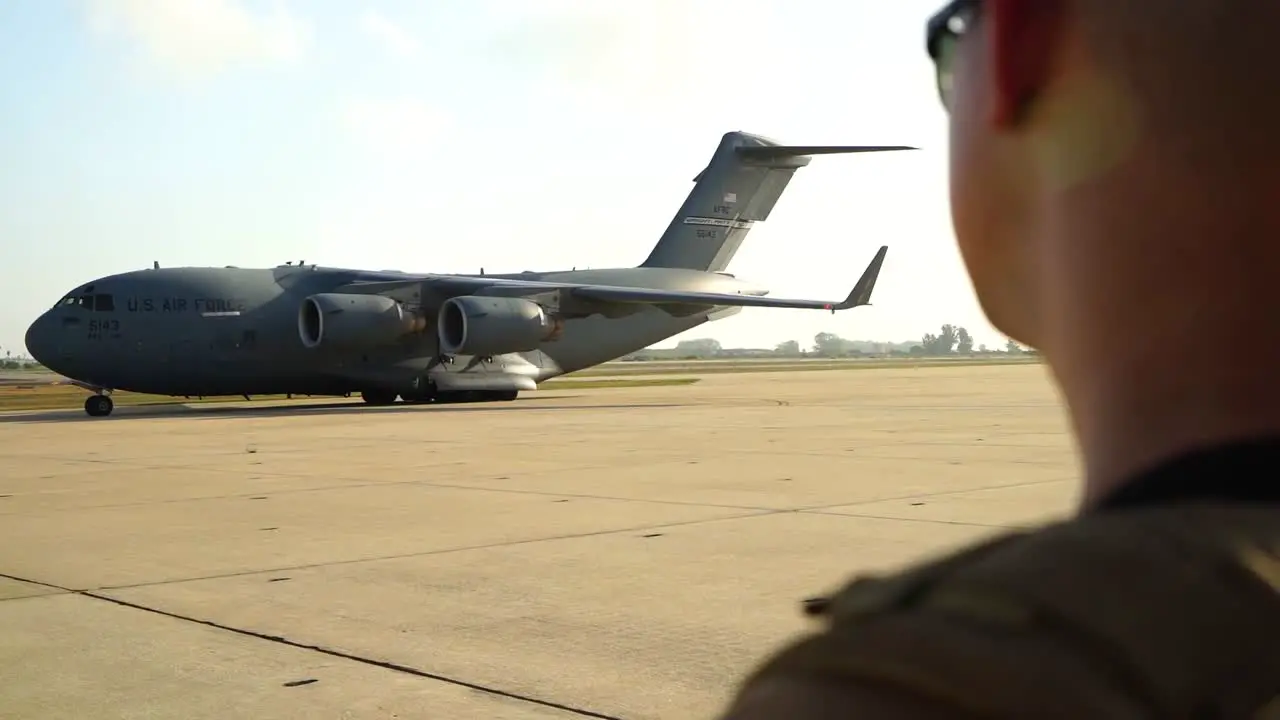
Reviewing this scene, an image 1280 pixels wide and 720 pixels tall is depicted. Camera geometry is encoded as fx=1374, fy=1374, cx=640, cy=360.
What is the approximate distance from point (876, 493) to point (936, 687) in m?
9.42

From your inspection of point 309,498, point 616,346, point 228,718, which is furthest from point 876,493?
point 616,346

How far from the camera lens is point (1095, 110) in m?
0.67

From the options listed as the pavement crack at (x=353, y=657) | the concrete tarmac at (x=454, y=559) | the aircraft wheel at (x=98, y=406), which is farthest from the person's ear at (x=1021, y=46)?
the aircraft wheel at (x=98, y=406)

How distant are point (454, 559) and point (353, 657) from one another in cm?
217

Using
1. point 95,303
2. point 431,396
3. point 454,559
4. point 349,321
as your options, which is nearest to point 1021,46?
point 454,559

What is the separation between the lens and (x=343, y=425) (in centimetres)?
1967

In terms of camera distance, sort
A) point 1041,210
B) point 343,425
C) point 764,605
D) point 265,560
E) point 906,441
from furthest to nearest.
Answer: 1. point 343,425
2. point 906,441
3. point 265,560
4. point 764,605
5. point 1041,210

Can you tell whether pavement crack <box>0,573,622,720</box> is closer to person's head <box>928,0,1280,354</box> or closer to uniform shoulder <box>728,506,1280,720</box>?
person's head <box>928,0,1280,354</box>

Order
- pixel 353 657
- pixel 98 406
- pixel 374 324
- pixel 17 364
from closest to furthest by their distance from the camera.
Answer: pixel 353 657, pixel 98 406, pixel 374 324, pixel 17 364

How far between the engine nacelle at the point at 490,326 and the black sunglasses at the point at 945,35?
2457 centimetres

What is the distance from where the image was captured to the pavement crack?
169 inches

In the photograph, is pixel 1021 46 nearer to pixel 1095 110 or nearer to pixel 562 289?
pixel 1095 110

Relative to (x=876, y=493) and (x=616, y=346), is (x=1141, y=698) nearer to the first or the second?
(x=876, y=493)

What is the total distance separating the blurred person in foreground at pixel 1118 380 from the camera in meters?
0.53
